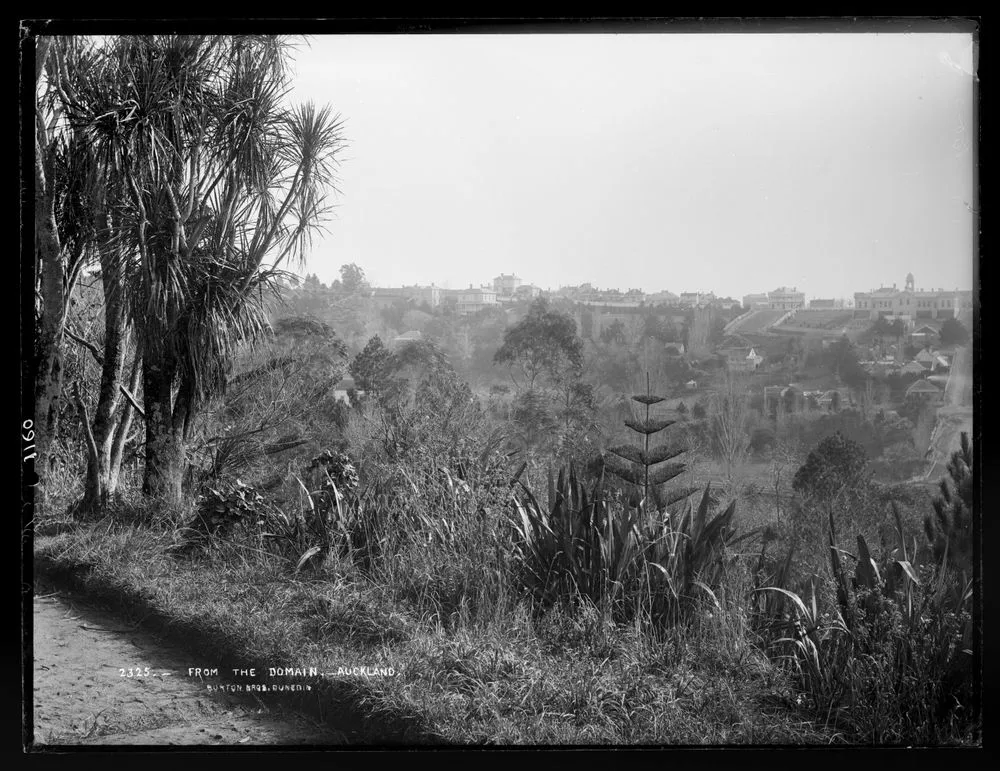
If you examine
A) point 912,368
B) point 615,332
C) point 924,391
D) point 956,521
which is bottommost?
point 956,521

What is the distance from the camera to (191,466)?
449 centimetres

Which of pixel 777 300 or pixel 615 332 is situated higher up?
pixel 777 300

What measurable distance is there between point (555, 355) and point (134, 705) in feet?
8.29

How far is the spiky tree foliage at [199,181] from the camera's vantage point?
4188 mm

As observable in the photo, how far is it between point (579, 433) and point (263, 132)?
211 cm

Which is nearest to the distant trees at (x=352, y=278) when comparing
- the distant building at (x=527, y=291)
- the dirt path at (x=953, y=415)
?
the distant building at (x=527, y=291)

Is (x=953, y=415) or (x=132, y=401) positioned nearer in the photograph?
(x=953, y=415)

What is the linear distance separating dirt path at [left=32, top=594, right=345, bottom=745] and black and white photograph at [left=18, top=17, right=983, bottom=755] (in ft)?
0.05

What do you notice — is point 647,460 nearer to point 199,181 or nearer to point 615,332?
point 615,332

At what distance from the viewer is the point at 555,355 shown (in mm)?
4211

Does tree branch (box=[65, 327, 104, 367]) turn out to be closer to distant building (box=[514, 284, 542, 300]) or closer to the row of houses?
distant building (box=[514, 284, 542, 300])

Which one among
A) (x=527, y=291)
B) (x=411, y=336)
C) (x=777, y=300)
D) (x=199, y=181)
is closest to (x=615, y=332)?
(x=527, y=291)

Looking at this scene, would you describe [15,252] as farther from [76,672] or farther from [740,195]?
[740,195]

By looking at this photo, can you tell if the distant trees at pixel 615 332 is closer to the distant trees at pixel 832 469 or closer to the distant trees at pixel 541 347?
the distant trees at pixel 541 347
